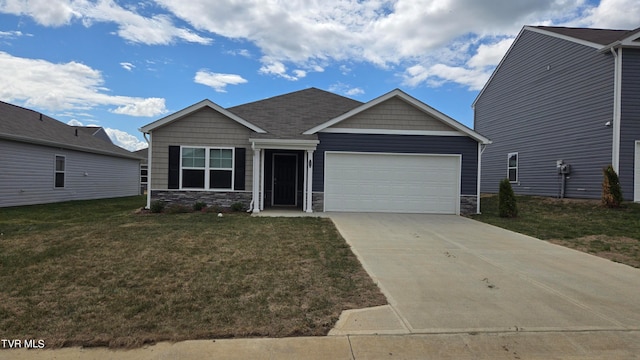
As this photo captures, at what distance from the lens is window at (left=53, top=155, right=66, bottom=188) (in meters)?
16.6

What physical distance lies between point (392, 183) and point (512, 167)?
9369 millimetres

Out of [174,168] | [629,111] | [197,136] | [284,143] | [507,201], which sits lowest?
[507,201]

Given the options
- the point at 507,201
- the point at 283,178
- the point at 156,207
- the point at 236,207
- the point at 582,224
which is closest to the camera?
the point at 582,224

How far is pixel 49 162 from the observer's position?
633 inches

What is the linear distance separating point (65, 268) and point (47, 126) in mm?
15905

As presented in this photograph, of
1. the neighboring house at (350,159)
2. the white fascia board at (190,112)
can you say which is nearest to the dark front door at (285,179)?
the neighboring house at (350,159)

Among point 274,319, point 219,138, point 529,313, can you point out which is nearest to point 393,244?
point 529,313

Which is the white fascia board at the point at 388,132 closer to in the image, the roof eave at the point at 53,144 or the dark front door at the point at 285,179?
the dark front door at the point at 285,179

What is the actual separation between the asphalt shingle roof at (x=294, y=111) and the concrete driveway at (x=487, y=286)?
5987mm

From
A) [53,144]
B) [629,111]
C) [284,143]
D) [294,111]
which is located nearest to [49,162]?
[53,144]

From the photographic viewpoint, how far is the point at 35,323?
3580 mm

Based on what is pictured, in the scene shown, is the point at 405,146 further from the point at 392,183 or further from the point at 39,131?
the point at 39,131

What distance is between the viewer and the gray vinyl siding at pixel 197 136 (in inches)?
497

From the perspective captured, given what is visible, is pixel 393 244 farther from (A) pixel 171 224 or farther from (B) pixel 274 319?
(A) pixel 171 224
